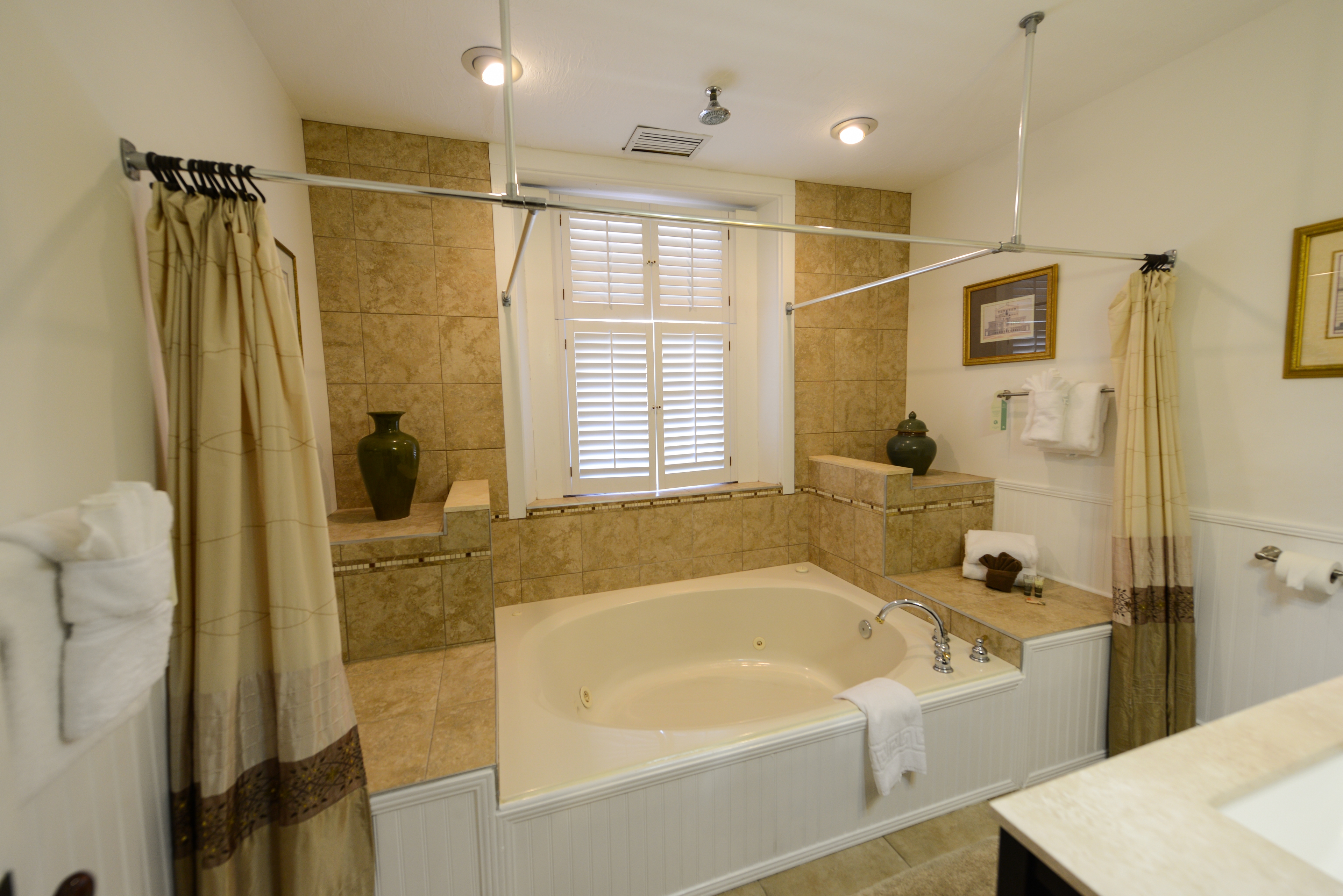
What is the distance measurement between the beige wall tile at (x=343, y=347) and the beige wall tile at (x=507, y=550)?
0.92 meters

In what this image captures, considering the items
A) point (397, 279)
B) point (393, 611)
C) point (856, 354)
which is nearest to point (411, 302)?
point (397, 279)

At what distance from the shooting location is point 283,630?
40.6 inches

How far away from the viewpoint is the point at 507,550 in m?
2.50

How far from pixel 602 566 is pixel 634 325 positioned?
129cm

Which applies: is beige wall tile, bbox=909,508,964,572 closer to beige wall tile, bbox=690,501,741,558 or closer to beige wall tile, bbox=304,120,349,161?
beige wall tile, bbox=690,501,741,558

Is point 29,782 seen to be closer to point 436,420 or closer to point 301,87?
point 436,420

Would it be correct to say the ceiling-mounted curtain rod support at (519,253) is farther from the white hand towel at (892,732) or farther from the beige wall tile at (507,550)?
the white hand towel at (892,732)

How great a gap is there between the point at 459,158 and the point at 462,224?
297 millimetres

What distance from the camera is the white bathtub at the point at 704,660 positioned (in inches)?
65.8

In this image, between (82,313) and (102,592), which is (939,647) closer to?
(102,592)

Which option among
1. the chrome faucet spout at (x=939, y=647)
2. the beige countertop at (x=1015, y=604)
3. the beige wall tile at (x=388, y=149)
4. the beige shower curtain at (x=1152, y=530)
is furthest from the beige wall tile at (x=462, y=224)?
the beige shower curtain at (x=1152, y=530)

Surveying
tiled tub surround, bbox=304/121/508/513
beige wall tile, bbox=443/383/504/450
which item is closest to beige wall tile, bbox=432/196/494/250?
tiled tub surround, bbox=304/121/508/513

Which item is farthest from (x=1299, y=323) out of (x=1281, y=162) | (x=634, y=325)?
(x=634, y=325)

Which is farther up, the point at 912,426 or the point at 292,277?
the point at 292,277
